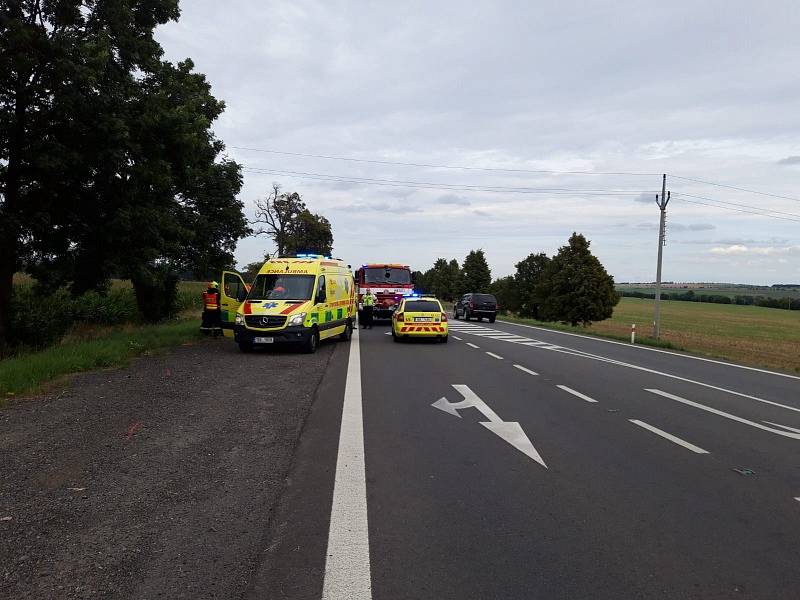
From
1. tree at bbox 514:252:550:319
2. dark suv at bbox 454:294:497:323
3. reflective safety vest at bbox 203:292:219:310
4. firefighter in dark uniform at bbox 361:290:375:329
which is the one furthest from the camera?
tree at bbox 514:252:550:319

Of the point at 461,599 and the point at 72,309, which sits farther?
the point at 72,309

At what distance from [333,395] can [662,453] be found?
200 inches

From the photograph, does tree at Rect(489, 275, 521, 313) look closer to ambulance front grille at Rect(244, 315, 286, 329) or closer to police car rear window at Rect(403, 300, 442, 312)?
police car rear window at Rect(403, 300, 442, 312)

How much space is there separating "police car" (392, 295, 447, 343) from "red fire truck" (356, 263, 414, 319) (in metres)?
8.04

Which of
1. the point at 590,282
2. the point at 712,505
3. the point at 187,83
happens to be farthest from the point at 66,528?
the point at 590,282

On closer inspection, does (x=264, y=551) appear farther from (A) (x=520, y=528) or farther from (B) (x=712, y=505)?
(B) (x=712, y=505)

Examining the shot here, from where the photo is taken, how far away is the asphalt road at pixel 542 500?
347 centimetres

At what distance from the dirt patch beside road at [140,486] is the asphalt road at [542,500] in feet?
1.17

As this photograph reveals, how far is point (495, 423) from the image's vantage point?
25.1 ft

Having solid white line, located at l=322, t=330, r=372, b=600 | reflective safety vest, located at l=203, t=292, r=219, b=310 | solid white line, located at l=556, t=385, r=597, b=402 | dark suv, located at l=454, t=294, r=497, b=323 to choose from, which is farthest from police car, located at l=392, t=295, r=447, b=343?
dark suv, located at l=454, t=294, r=497, b=323

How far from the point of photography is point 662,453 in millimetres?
6312

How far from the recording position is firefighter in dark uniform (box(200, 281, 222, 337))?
18562mm

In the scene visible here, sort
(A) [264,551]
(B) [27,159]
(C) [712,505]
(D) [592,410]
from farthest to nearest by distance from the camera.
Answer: (B) [27,159] → (D) [592,410] → (C) [712,505] → (A) [264,551]

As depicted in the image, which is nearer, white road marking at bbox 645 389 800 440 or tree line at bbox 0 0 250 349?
white road marking at bbox 645 389 800 440
